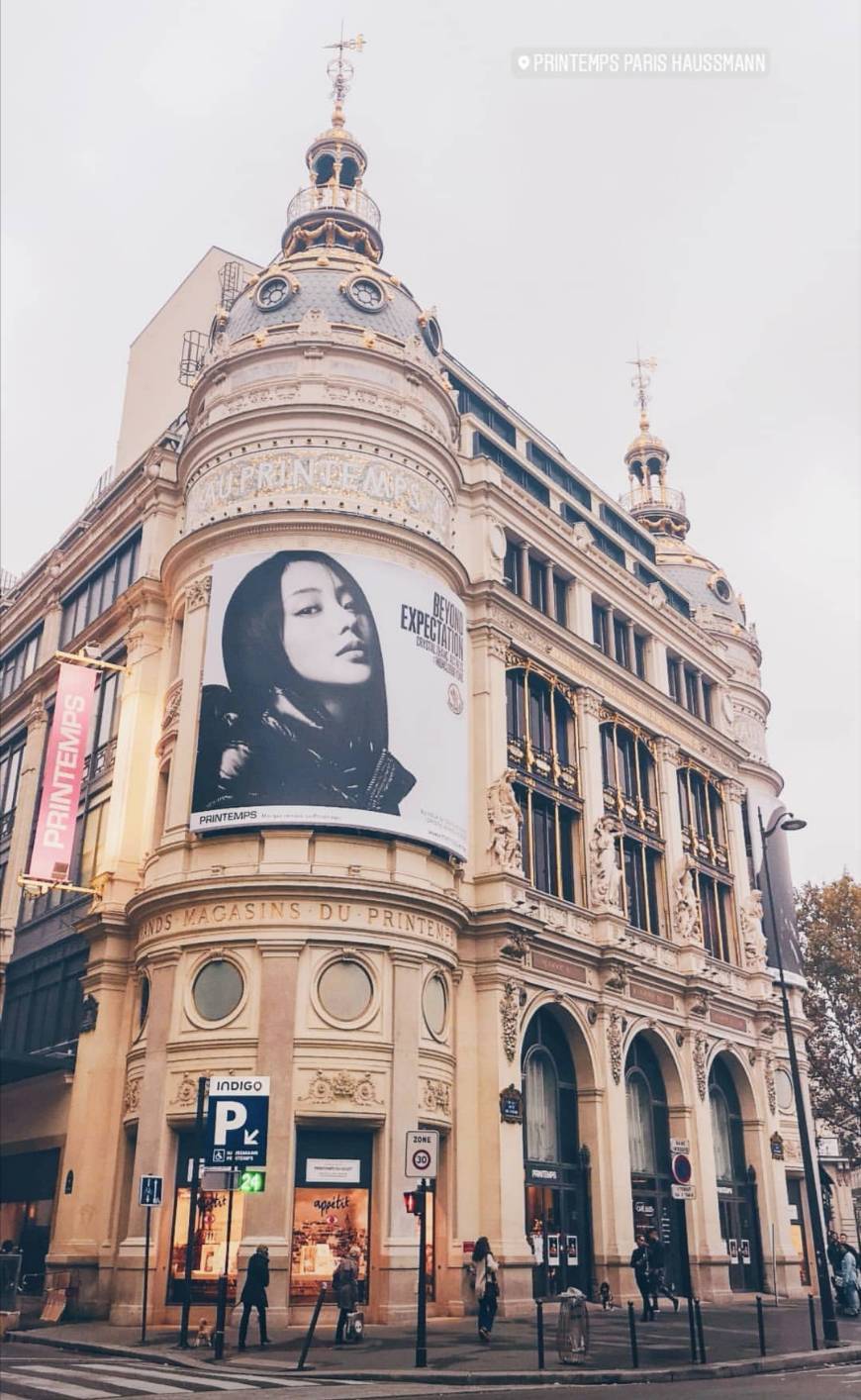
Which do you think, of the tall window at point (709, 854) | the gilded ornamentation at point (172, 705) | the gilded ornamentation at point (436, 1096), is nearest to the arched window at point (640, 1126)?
the tall window at point (709, 854)

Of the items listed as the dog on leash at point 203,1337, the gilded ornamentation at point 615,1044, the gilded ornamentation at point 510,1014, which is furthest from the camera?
the gilded ornamentation at point 615,1044

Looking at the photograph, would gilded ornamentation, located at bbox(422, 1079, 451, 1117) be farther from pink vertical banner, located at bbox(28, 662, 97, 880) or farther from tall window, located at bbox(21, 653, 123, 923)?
tall window, located at bbox(21, 653, 123, 923)

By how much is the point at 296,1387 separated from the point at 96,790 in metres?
24.8

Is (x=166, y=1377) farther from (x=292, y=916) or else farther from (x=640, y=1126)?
(x=640, y=1126)

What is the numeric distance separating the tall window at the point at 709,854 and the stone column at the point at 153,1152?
80.9 feet

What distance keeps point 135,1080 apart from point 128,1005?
2889 millimetres

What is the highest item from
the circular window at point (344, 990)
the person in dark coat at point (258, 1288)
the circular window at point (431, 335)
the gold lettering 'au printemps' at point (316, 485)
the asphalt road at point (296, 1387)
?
the circular window at point (431, 335)

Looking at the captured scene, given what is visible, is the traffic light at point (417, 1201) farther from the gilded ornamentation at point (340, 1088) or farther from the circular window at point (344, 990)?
the circular window at point (344, 990)

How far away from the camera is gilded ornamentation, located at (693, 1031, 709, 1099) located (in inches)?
1702

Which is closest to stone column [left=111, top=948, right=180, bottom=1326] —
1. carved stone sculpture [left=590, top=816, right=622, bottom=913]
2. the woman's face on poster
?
the woman's face on poster

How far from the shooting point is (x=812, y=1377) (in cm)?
1950

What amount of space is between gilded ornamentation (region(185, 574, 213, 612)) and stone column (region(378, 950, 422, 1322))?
38.6ft

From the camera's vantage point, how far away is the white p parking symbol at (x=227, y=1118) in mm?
23312

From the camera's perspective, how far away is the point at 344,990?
29.4m
